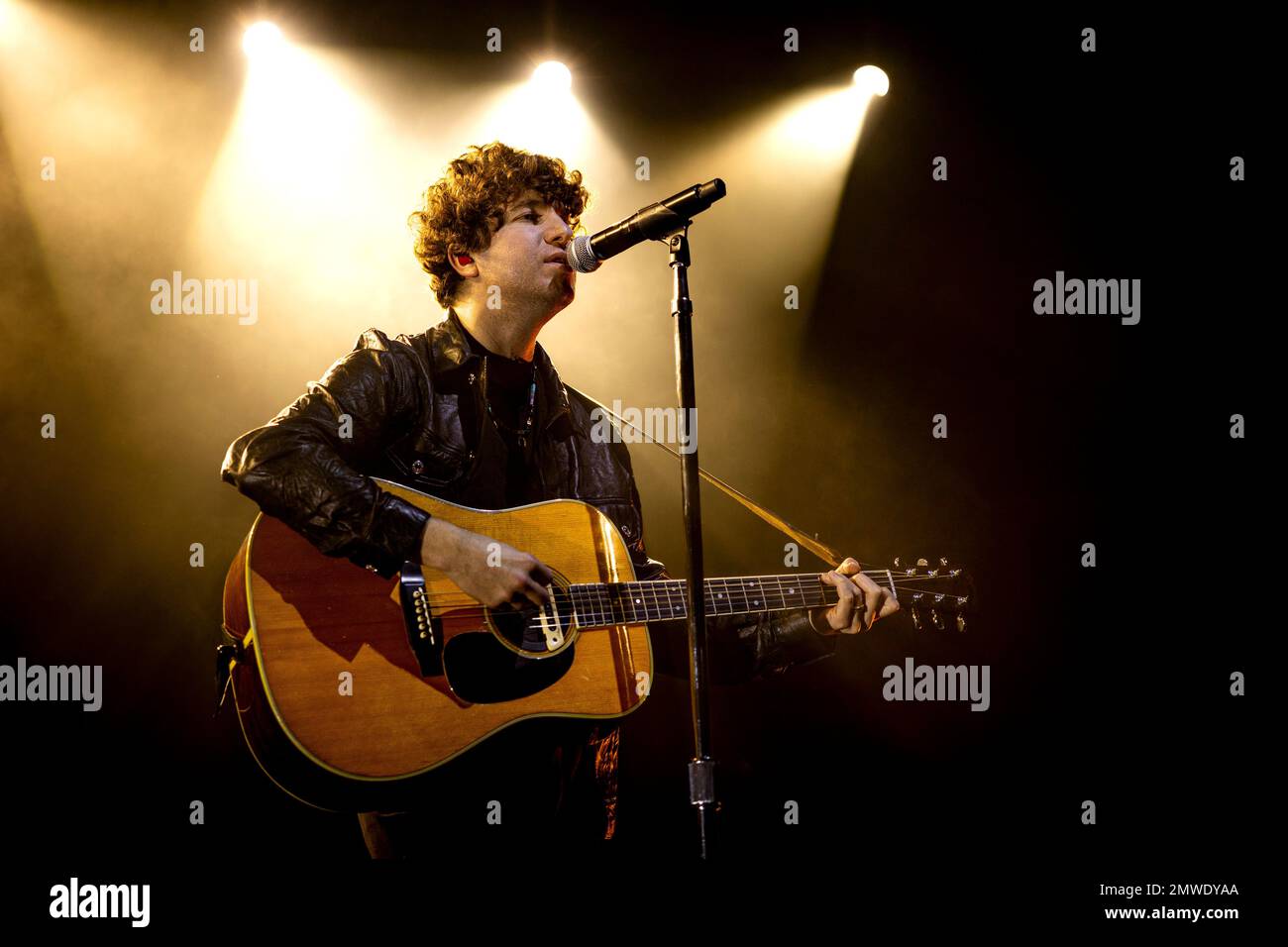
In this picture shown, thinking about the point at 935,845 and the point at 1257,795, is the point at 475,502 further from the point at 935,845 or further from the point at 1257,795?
the point at 1257,795

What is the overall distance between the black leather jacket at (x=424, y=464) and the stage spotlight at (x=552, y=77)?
4.89 feet

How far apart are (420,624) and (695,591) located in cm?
78

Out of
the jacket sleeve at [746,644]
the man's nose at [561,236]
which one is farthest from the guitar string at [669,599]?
the man's nose at [561,236]

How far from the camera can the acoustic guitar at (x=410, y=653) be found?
208cm

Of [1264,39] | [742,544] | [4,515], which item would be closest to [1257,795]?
[742,544]

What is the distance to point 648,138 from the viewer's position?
3896 mm

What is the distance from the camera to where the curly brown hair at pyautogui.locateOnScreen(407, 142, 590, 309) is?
298 centimetres

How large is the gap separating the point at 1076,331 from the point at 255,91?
378 cm

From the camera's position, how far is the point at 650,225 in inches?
77.4

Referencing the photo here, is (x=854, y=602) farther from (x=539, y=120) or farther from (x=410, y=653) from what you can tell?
(x=539, y=120)

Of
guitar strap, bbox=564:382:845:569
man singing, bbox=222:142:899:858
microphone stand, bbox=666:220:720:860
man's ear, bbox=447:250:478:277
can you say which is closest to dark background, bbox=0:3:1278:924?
guitar strap, bbox=564:382:845:569

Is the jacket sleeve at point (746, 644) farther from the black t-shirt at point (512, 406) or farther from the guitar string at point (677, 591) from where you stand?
the black t-shirt at point (512, 406)

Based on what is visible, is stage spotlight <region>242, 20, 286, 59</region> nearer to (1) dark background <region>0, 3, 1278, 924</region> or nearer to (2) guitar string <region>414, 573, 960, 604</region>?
(1) dark background <region>0, 3, 1278, 924</region>

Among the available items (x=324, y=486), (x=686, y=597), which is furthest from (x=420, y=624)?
(x=686, y=597)
